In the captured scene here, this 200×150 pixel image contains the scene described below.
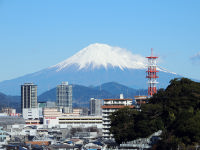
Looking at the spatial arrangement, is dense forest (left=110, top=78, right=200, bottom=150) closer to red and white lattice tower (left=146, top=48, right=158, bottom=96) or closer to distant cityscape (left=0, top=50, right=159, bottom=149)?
distant cityscape (left=0, top=50, right=159, bottom=149)

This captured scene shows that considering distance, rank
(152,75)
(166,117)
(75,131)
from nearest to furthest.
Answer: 1. (166,117)
2. (152,75)
3. (75,131)

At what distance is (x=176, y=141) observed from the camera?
52.3 m

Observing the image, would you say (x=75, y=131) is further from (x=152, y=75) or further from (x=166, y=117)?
(x=166, y=117)

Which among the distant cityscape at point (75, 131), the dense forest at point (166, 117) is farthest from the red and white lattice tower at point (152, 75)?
the dense forest at point (166, 117)

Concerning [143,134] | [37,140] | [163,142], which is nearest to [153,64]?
[37,140]

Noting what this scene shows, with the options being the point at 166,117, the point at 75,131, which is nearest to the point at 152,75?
the point at 75,131

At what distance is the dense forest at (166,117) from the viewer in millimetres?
54216

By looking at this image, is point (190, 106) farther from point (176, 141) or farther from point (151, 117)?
point (176, 141)

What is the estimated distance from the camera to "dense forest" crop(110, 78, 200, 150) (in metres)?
54.2

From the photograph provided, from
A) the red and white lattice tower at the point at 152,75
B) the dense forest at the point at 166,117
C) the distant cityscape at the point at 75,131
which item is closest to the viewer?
the dense forest at the point at 166,117

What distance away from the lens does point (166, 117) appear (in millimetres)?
65062

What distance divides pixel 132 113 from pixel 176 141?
60.6 ft

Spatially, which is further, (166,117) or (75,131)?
(75,131)

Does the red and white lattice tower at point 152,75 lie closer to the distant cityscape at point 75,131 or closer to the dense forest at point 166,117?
the distant cityscape at point 75,131
